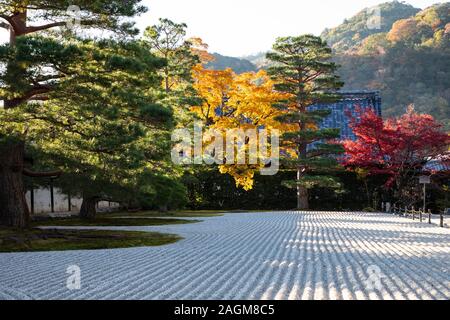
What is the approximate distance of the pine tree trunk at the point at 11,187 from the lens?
36.1ft

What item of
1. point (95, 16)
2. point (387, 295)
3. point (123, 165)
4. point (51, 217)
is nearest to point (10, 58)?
point (95, 16)

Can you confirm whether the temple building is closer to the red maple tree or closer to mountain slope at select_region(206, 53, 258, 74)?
the red maple tree

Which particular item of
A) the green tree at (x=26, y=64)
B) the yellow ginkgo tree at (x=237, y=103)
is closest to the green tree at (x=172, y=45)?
the yellow ginkgo tree at (x=237, y=103)

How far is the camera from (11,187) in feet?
36.3

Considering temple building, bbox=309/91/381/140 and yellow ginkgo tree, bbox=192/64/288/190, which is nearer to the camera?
yellow ginkgo tree, bbox=192/64/288/190

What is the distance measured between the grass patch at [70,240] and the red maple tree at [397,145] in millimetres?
13147

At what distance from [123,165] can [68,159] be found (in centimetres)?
120

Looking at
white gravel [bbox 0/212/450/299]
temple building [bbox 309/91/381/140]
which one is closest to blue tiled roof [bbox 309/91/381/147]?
temple building [bbox 309/91/381/140]

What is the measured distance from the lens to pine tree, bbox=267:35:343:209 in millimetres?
23406

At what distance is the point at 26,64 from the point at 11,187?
11.1ft

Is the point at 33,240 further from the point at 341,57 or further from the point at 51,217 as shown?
the point at 341,57
